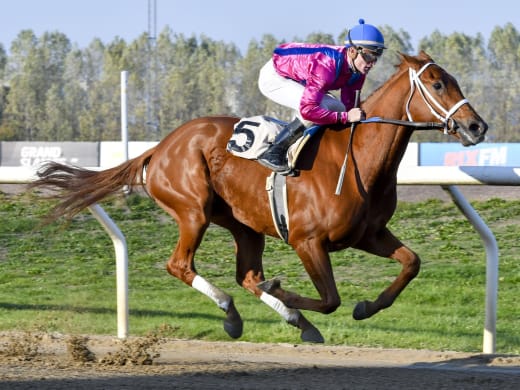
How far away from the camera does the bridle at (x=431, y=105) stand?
4.58 meters

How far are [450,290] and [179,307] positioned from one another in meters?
2.02

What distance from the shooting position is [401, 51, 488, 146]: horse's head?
451 cm

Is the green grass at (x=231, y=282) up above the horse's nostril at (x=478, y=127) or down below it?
below

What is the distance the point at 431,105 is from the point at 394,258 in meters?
0.85

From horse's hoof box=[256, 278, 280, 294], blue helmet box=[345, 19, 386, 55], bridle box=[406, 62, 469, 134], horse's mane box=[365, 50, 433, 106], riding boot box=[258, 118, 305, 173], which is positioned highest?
blue helmet box=[345, 19, 386, 55]

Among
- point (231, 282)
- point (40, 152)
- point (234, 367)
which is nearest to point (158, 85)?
point (40, 152)

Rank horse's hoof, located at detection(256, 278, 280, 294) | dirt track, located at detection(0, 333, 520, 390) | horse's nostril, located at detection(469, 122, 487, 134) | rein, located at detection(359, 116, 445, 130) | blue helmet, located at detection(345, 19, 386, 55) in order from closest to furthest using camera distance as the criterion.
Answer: dirt track, located at detection(0, 333, 520, 390), horse's nostril, located at detection(469, 122, 487, 134), rein, located at detection(359, 116, 445, 130), blue helmet, located at detection(345, 19, 386, 55), horse's hoof, located at detection(256, 278, 280, 294)

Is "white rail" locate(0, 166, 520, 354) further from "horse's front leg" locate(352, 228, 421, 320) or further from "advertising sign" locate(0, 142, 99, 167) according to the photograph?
"advertising sign" locate(0, 142, 99, 167)

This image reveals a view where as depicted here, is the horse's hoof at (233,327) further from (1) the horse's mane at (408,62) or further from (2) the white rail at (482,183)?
(1) the horse's mane at (408,62)

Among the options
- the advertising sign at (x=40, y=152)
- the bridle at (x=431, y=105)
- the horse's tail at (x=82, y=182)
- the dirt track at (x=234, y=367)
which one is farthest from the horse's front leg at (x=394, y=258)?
the advertising sign at (x=40, y=152)

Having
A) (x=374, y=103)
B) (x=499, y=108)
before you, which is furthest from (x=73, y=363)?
(x=499, y=108)

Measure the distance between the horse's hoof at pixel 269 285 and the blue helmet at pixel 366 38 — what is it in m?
1.30

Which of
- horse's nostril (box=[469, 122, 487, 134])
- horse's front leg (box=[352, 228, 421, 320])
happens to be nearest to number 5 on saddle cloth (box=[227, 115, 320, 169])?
horse's front leg (box=[352, 228, 421, 320])

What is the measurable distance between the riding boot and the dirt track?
1.00 meters
